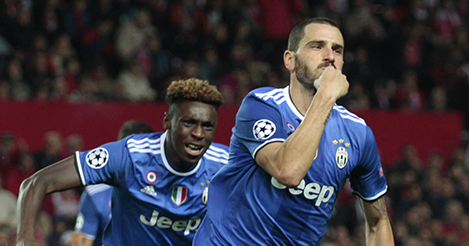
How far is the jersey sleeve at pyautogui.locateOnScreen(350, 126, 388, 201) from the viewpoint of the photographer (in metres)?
3.84

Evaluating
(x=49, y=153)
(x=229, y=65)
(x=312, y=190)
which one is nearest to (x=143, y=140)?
(x=312, y=190)

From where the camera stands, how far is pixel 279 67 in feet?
43.8

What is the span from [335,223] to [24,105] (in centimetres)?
548

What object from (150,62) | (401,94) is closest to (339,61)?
(150,62)

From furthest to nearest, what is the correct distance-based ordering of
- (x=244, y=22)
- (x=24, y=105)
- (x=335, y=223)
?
(x=244, y=22)
(x=335, y=223)
(x=24, y=105)

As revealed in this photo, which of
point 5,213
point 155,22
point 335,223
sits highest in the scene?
point 155,22

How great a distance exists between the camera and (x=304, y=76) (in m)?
3.72

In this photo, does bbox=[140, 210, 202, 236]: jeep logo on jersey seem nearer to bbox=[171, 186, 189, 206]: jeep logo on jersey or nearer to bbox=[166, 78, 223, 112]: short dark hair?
bbox=[171, 186, 189, 206]: jeep logo on jersey

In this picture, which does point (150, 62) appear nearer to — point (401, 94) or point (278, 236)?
point (401, 94)

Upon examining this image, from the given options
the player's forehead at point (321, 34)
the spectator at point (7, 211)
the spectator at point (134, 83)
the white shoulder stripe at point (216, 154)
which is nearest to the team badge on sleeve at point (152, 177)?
the white shoulder stripe at point (216, 154)

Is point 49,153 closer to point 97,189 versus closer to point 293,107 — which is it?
point 97,189

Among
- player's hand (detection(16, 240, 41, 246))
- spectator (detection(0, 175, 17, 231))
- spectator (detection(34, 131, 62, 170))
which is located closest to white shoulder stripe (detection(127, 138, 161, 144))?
player's hand (detection(16, 240, 41, 246))

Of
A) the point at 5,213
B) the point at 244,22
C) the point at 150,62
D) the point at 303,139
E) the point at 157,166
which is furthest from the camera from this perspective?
the point at 244,22

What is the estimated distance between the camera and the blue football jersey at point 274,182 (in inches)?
142
